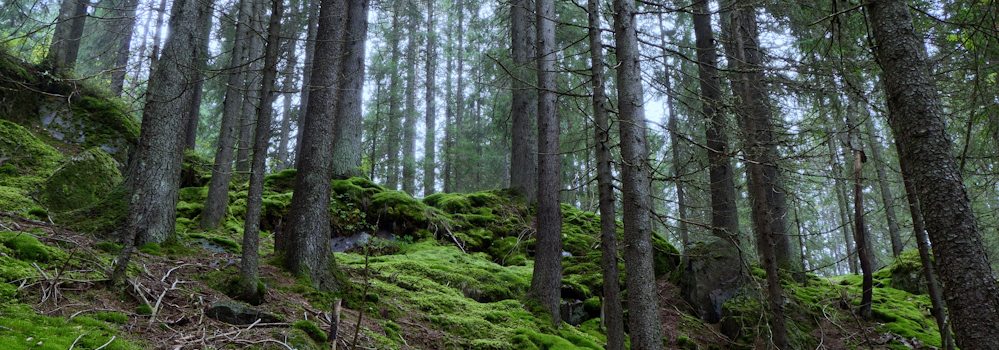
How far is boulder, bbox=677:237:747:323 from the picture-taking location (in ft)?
28.0

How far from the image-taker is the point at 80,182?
746 centimetres

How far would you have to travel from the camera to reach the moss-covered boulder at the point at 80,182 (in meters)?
6.83

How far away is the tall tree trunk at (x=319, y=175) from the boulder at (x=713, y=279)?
20.4 ft

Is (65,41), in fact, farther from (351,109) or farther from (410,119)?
(410,119)

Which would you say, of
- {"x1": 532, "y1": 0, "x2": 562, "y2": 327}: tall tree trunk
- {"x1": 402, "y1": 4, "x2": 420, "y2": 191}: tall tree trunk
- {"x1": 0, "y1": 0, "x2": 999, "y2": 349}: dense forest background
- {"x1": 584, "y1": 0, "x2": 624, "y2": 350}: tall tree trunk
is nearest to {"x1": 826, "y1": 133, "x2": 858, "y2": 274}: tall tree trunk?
{"x1": 0, "y1": 0, "x2": 999, "y2": 349}: dense forest background

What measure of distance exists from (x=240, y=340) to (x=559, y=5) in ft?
41.1

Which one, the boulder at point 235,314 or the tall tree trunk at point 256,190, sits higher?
the tall tree trunk at point 256,190

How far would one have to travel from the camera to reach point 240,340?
12.6 ft

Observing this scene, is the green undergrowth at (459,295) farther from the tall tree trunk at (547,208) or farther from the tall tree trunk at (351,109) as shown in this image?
the tall tree trunk at (351,109)

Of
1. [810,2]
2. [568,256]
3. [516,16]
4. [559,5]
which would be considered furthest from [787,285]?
[559,5]

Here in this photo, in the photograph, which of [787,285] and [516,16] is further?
[516,16]

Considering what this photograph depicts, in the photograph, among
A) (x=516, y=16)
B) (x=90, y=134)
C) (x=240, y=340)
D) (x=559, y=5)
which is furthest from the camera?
(x=559, y=5)

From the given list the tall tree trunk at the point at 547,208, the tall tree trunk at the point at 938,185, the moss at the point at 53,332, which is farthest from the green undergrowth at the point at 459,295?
the tall tree trunk at the point at 938,185

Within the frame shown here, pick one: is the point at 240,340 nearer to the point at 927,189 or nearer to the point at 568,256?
the point at 927,189
